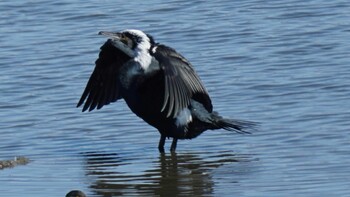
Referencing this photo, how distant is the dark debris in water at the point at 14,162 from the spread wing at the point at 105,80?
104 centimetres

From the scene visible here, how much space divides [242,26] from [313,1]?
133 cm

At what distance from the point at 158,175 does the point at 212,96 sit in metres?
2.25

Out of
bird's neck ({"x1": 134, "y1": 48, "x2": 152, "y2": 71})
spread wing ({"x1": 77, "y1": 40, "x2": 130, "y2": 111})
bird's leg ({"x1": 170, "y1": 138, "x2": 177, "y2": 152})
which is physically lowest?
bird's leg ({"x1": 170, "y1": 138, "x2": 177, "y2": 152})

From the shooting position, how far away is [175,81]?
8820 mm

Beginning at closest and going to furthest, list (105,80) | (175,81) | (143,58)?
(175,81) → (143,58) → (105,80)

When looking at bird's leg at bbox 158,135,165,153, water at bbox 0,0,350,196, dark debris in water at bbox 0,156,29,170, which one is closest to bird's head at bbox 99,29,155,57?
bird's leg at bbox 158,135,165,153

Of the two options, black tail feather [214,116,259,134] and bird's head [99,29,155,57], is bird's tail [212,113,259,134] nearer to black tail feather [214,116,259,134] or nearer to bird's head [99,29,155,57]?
black tail feather [214,116,259,134]

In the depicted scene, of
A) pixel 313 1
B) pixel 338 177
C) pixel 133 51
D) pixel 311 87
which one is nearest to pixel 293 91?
pixel 311 87

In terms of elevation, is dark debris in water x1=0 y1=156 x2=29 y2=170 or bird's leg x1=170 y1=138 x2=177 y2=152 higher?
dark debris in water x1=0 y1=156 x2=29 y2=170

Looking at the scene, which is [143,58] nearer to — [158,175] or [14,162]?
[158,175]

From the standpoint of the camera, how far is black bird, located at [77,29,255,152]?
8.85 metres

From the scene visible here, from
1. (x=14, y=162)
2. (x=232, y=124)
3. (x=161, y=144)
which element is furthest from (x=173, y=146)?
(x=14, y=162)

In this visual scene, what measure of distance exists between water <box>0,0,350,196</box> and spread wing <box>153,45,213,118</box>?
0.43m

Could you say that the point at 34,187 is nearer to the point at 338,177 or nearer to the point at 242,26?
the point at 338,177
